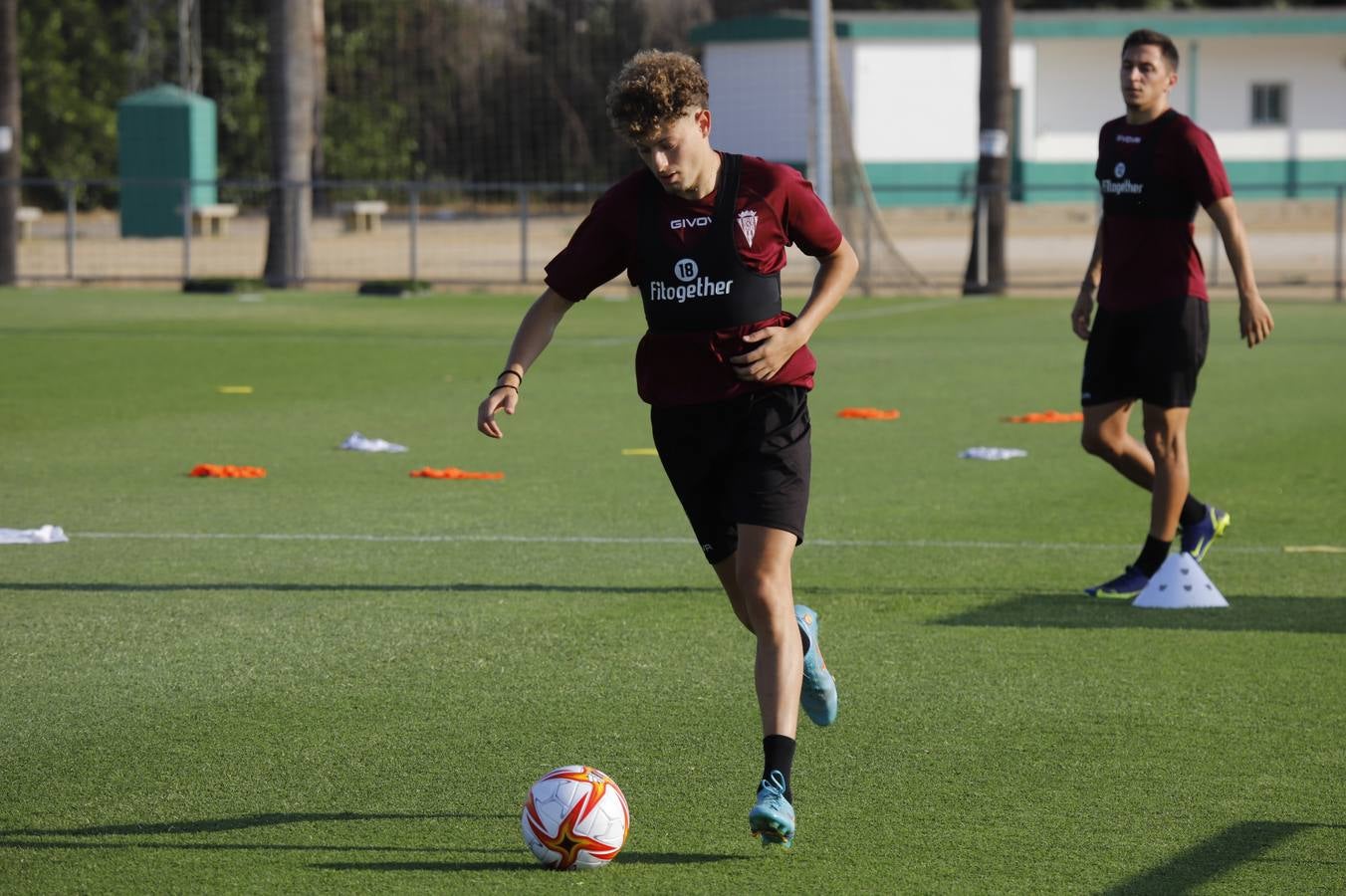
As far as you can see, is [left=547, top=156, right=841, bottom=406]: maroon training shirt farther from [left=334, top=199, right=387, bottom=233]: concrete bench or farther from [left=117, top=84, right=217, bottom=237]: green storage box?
[left=334, top=199, right=387, bottom=233]: concrete bench

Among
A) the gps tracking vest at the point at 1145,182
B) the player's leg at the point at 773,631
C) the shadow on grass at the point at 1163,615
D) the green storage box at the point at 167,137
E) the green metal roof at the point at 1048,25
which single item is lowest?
the shadow on grass at the point at 1163,615

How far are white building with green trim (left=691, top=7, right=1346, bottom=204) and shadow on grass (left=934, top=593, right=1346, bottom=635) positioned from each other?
139ft

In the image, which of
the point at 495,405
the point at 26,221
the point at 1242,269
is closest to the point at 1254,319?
the point at 1242,269

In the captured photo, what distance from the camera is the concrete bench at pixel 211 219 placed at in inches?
1577

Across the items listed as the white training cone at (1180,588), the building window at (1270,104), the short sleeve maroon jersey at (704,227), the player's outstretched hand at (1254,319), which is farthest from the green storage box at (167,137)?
the short sleeve maroon jersey at (704,227)

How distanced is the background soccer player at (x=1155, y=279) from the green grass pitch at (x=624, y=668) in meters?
0.67

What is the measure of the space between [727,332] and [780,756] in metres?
1.11

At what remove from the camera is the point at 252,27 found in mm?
52406

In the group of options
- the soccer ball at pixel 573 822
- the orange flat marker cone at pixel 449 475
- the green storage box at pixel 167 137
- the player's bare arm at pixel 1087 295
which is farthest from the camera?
the green storage box at pixel 167 137

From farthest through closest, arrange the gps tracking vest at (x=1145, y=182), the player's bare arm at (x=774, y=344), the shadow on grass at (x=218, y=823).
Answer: the gps tracking vest at (x=1145, y=182) < the player's bare arm at (x=774, y=344) < the shadow on grass at (x=218, y=823)

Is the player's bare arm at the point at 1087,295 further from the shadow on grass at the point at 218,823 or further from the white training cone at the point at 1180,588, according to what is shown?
the shadow on grass at the point at 218,823

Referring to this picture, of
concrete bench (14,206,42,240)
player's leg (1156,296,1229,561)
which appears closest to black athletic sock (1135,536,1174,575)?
player's leg (1156,296,1229,561)

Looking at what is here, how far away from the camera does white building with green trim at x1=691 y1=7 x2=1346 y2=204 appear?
5391 centimetres

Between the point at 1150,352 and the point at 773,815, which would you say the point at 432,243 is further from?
the point at 773,815
